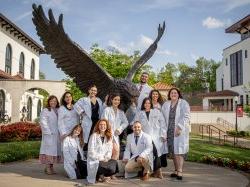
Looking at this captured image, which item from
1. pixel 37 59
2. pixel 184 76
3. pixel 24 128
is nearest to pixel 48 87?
pixel 24 128

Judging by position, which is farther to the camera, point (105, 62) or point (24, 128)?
point (105, 62)

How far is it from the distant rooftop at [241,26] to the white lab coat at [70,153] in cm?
4021

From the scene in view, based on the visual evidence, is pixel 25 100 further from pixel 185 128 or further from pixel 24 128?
pixel 185 128

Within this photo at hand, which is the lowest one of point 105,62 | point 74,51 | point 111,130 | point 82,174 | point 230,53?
point 82,174

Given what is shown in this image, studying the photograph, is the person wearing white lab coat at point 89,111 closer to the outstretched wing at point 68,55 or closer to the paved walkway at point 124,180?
the outstretched wing at point 68,55

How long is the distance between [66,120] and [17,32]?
32.7 meters

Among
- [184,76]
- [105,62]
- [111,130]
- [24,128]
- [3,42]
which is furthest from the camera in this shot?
[184,76]

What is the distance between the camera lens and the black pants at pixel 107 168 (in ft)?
26.7

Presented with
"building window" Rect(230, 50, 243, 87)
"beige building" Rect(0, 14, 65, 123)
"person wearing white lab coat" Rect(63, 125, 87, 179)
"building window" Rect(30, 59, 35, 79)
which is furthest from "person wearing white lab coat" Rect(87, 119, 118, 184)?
"building window" Rect(30, 59, 35, 79)

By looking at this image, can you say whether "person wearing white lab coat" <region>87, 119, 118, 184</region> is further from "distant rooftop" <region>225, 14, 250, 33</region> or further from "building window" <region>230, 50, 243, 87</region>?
"building window" <region>230, 50, 243, 87</region>

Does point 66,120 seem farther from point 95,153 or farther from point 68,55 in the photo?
point 68,55

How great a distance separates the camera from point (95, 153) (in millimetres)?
8227

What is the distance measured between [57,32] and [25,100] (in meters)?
32.3

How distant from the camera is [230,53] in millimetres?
49469
